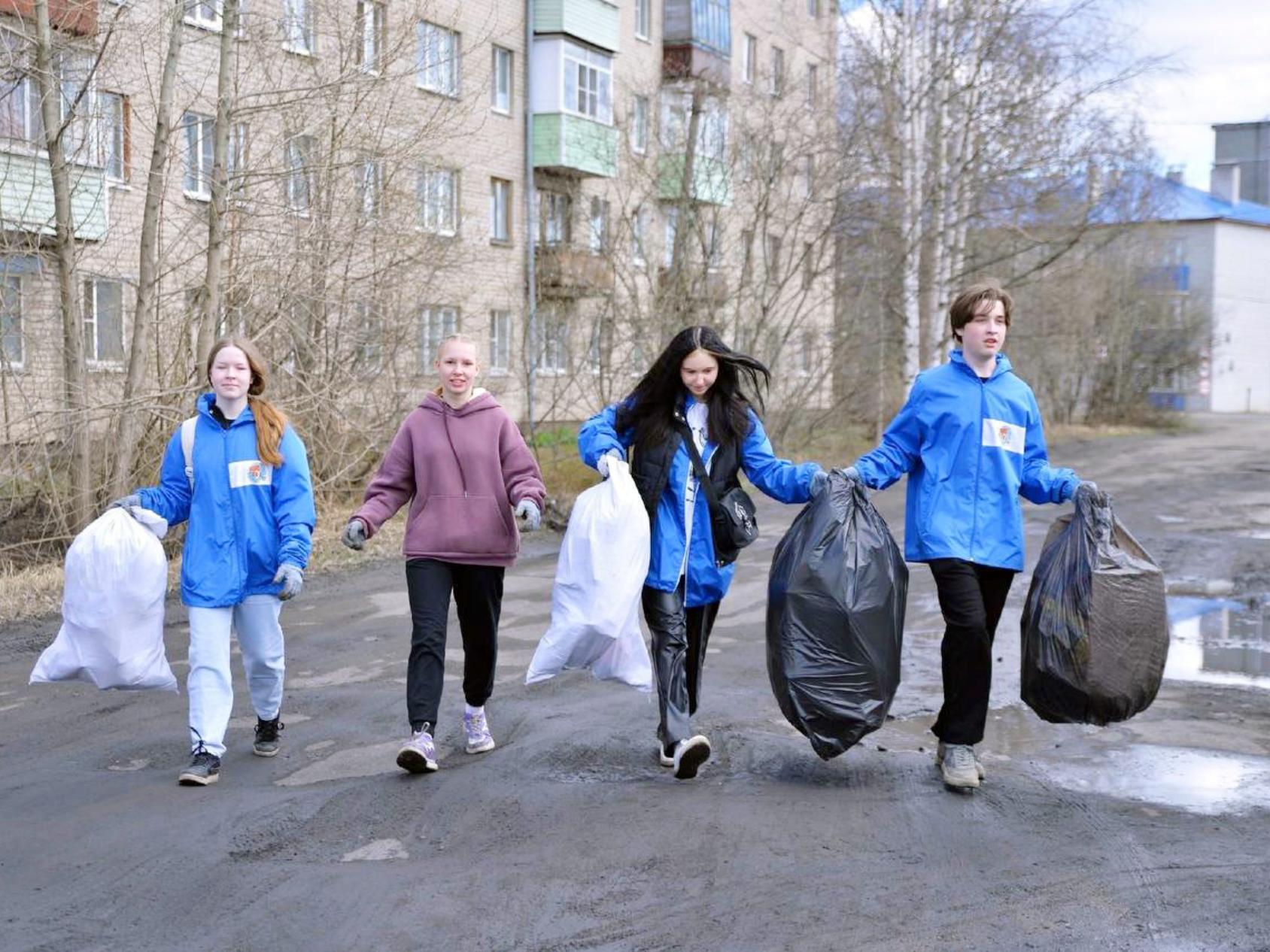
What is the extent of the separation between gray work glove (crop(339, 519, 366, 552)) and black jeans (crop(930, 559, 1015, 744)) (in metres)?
1.99

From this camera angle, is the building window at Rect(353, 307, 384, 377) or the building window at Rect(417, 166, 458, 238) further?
the building window at Rect(417, 166, 458, 238)

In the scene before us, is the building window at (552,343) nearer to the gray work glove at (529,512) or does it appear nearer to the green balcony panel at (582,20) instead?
the green balcony panel at (582,20)

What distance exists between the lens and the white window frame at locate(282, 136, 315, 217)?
12.5 meters

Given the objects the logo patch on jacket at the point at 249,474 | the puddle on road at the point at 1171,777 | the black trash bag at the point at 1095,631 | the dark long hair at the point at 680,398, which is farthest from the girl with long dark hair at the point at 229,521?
the puddle on road at the point at 1171,777

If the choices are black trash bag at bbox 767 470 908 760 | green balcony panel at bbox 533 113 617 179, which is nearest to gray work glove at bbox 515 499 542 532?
black trash bag at bbox 767 470 908 760

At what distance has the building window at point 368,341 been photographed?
13.7 m

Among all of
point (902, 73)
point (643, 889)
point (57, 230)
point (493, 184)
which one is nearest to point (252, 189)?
point (57, 230)

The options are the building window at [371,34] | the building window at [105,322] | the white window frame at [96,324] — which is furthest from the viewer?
the building window at [371,34]

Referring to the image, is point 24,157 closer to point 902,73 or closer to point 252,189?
point 252,189

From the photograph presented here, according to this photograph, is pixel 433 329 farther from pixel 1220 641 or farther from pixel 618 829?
pixel 618 829

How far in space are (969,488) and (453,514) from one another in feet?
5.95

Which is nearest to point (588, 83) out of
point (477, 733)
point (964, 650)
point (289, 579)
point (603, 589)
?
point (477, 733)

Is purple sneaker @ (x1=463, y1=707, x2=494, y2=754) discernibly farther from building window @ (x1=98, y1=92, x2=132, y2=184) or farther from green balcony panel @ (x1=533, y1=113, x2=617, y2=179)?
green balcony panel @ (x1=533, y1=113, x2=617, y2=179)

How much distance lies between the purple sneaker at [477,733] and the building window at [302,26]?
28.0ft
